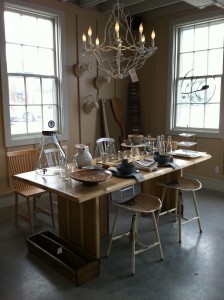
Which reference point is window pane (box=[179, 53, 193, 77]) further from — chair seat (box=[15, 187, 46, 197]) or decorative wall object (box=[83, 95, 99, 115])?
chair seat (box=[15, 187, 46, 197])

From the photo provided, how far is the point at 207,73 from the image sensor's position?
179 inches

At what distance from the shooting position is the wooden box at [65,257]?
88.4 inches

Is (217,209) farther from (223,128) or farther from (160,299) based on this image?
(160,299)

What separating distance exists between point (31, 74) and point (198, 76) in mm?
2596

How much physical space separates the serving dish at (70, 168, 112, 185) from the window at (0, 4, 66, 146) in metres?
1.39

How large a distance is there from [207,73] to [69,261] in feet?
11.6

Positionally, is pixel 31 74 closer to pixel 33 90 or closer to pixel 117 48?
pixel 33 90

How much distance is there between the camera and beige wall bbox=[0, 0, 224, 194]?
14.2ft

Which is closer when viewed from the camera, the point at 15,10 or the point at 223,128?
the point at 15,10

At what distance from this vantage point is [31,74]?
4.07 meters

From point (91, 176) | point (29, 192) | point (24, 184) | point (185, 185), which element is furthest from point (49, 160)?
point (185, 185)

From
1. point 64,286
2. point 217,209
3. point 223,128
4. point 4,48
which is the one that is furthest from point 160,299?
point 4,48

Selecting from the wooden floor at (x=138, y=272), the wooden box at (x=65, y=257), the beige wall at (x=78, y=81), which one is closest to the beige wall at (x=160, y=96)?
the beige wall at (x=78, y=81)

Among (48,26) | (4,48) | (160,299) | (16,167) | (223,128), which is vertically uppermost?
(48,26)
